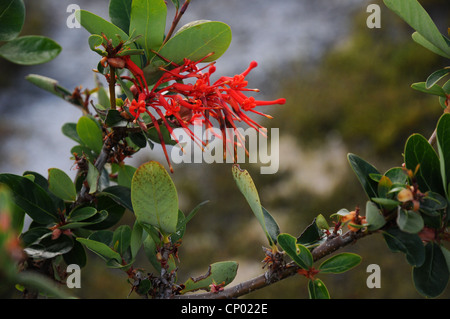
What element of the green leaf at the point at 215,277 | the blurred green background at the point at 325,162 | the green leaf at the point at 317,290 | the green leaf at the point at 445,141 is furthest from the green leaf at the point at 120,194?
the blurred green background at the point at 325,162

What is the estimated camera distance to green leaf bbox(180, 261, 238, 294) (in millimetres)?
475

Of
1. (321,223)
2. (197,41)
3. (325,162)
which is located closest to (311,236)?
(321,223)

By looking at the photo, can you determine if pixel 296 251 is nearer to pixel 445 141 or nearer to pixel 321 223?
pixel 321 223

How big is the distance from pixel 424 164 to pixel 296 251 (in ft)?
0.46

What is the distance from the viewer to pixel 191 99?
0.47m

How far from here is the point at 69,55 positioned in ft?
11.0

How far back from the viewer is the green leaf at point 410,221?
372 millimetres

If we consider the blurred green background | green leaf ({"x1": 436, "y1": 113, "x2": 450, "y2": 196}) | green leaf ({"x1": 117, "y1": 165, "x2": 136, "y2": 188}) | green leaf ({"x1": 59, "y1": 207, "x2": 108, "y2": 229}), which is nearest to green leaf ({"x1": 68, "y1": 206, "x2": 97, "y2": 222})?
green leaf ({"x1": 59, "y1": 207, "x2": 108, "y2": 229})

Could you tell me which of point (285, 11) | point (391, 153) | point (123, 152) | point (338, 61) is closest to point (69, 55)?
point (285, 11)

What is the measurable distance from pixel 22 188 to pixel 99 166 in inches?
3.2

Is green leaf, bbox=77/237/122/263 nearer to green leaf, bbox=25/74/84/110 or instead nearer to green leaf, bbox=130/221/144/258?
green leaf, bbox=130/221/144/258

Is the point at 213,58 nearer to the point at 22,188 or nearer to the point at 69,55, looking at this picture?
the point at 22,188

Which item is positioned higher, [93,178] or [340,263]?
Result: [93,178]

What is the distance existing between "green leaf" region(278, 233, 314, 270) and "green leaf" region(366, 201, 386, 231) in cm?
6
